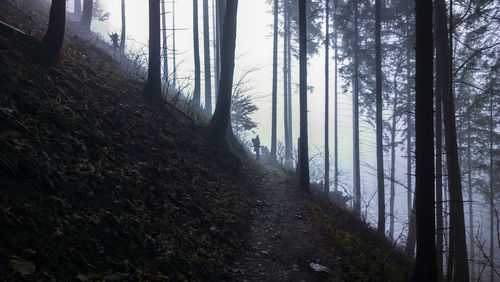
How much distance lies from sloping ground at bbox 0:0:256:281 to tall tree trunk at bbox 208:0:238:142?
226cm

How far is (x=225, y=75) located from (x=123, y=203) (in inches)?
280

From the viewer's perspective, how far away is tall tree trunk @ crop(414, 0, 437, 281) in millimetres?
5020

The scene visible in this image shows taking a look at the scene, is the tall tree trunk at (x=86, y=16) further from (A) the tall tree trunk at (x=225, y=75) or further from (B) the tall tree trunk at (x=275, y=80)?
(B) the tall tree trunk at (x=275, y=80)

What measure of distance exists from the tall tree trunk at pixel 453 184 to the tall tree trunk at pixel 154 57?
9088 millimetres

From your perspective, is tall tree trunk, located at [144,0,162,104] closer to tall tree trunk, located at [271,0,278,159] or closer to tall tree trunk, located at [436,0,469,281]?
tall tree trunk, located at [436,0,469,281]

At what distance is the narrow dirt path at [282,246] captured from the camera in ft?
16.2

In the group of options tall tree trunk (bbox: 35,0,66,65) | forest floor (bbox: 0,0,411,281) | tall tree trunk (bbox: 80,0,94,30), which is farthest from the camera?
tall tree trunk (bbox: 80,0,94,30)

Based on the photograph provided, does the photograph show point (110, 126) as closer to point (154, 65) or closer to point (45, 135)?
point (45, 135)

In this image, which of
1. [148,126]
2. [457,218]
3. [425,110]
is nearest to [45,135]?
[148,126]

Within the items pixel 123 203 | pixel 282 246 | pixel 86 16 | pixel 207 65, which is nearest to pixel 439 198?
pixel 282 246

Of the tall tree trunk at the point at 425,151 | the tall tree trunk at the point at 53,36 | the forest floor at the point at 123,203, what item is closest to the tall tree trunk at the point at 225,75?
the forest floor at the point at 123,203

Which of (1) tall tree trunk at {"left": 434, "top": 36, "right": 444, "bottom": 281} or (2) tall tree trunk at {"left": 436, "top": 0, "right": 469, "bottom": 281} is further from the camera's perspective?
(1) tall tree trunk at {"left": 434, "top": 36, "right": 444, "bottom": 281}

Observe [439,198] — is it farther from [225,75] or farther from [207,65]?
[207,65]

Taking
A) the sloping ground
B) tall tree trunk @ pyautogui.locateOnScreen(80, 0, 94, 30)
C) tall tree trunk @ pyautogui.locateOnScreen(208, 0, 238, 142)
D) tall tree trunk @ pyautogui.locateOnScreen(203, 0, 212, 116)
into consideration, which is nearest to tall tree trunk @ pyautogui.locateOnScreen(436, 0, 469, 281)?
the sloping ground
